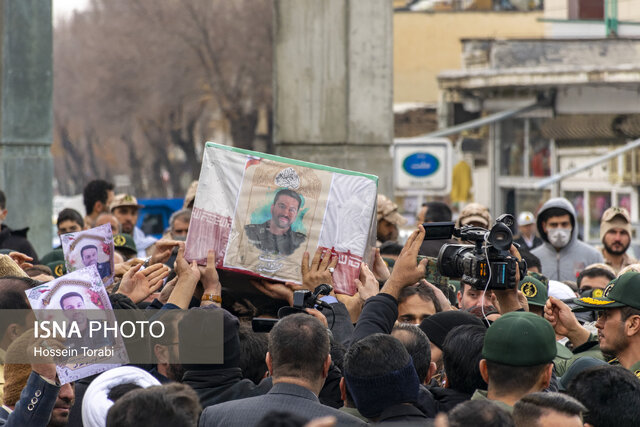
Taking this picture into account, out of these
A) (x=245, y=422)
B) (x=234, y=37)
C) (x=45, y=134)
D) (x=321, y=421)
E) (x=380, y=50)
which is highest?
(x=234, y=37)

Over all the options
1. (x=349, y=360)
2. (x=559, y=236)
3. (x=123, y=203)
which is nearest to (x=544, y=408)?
(x=349, y=360)

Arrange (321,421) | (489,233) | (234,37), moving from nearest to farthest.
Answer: (321,421), (489,233), (234,37)

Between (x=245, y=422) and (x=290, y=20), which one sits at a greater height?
(x=290, y=20)

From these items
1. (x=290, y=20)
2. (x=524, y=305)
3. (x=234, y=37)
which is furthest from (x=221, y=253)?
(x=234, y=37)

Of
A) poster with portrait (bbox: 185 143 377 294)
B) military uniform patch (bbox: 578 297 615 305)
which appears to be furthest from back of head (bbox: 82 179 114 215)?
military uniform patch (bbox: 578 297 615 305)

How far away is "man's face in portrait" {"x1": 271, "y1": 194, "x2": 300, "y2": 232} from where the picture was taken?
20.0 feet

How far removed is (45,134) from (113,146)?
1991 inches

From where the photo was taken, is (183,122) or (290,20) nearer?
(290,20)

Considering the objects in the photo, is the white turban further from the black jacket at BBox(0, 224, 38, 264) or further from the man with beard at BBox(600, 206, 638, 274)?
the man with beard at BBox(600, 206, 638, 274)

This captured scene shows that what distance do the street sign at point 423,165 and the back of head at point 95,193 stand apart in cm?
389

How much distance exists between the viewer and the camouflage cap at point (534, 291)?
6609 mm

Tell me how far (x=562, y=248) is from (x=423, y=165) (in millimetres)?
3845

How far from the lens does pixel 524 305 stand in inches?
227

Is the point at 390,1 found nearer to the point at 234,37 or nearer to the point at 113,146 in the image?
the point at 234,37
